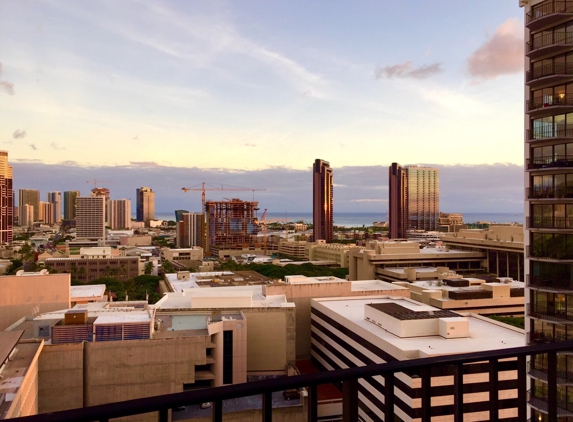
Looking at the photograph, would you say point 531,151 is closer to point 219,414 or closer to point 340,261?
point 219,414

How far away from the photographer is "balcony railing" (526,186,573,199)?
8141 mm

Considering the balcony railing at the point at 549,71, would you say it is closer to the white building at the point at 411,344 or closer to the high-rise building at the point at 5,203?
the white building at the point at 411,344

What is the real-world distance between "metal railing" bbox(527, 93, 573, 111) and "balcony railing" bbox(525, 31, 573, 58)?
82cm

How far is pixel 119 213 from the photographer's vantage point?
150m

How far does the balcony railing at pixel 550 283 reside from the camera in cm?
821

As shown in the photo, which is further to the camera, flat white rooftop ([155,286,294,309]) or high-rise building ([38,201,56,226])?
high-rise building ([38,201,56,226])

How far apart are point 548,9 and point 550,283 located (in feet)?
16.0

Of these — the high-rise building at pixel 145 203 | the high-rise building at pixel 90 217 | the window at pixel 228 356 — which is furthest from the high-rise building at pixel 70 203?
the window at pixel 228 356

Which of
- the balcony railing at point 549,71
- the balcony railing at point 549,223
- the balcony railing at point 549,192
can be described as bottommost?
the balcony railing at point 549,223

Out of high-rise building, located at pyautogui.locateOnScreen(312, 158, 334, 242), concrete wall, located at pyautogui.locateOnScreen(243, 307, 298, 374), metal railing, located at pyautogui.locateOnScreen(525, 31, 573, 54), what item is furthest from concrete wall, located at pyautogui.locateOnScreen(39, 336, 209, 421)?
high-rise building, located at pyautogui.locateOnScreen(312, 158, 334, 242)

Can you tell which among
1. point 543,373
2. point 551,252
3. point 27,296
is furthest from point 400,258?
point 543,373

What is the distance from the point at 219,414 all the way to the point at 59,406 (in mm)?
13865

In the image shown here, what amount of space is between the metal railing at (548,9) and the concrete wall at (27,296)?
21656mm

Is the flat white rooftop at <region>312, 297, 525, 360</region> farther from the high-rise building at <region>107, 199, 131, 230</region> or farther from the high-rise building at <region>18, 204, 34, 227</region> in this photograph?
the high-rise building at <region>107, 199, 131, 230</region>
